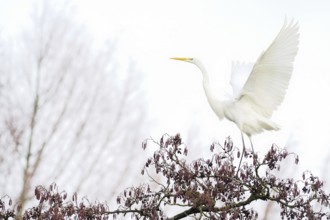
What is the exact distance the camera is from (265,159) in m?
3.00

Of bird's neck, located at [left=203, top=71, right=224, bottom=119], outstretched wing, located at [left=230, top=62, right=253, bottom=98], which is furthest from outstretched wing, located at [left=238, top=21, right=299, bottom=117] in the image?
outstretched wing, located at [left=230, top=62, right=253, bottom=98]

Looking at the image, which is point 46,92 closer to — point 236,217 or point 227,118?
point 227,118

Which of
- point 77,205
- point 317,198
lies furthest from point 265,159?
point 77,205

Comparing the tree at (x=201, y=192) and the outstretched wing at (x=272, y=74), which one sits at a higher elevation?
the outstretched wing at (x=272, y=74)

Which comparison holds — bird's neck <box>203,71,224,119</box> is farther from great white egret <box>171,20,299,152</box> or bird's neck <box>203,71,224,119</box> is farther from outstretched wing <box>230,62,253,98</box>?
outstretched wing <box>230,62,253,98</box>

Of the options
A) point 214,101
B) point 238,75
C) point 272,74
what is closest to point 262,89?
point 272,74

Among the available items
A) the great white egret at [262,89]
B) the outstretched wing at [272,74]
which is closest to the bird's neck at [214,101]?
the great white egret at [262,89]

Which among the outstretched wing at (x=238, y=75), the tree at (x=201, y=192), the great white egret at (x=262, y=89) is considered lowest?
the tree at (x=201, y=192)

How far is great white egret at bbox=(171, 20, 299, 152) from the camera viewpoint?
3906mm

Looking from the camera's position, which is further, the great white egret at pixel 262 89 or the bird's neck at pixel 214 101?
the bird's neck at pixel 214 101

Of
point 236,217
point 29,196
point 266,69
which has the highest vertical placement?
point 29,196

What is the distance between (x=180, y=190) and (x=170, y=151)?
21cm

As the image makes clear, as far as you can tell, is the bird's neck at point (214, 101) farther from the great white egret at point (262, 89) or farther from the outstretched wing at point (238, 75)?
the outstretched wing at point (238, 75)

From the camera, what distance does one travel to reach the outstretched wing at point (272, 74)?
3.88 meters
